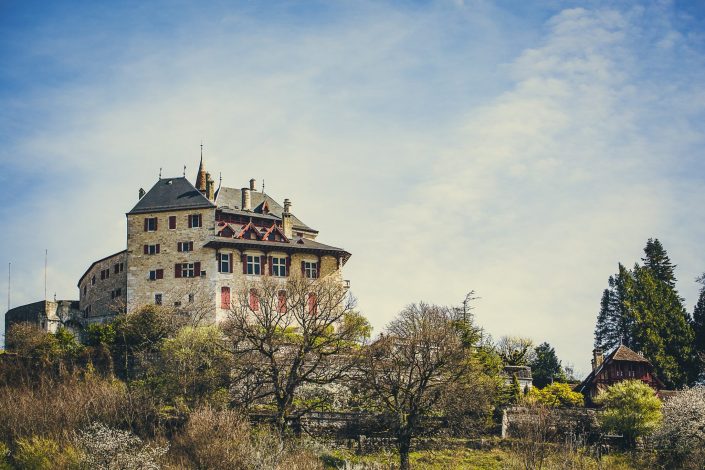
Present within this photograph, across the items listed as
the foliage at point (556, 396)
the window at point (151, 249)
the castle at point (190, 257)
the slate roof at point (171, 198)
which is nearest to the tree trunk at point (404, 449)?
the foliage at point (556, 396)

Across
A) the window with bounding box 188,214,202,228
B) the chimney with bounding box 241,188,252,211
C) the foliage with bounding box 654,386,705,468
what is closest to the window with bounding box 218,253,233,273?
the window with bounding box 188,214,202,228

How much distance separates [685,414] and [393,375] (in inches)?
684

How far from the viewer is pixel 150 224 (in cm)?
6781

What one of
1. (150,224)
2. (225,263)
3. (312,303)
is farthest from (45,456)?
(150,224)

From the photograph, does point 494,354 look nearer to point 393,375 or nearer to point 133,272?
point 393,375

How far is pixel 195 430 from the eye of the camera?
45531 mm

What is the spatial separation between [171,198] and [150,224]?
8.57 feet

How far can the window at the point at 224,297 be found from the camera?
2566 inches

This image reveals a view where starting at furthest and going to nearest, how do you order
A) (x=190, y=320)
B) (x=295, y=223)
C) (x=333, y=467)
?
1. (x=295, y=223)
2. (x=190, y=320)
3. (x=333, y=467)

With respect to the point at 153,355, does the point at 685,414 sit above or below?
below

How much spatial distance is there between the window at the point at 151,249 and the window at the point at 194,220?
293 centimetres

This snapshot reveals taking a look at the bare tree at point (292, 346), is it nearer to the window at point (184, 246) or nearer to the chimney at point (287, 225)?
the window at point (184, 246)

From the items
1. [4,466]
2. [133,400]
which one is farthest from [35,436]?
[133,400]

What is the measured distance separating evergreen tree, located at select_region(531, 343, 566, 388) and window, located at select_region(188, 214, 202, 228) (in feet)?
88.5
